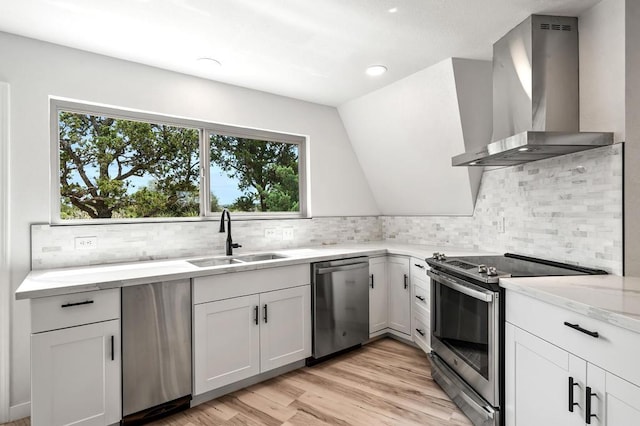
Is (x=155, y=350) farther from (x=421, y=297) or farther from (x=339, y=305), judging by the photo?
(x=421, y=297)

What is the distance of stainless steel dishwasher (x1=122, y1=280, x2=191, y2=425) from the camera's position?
197 centimetres

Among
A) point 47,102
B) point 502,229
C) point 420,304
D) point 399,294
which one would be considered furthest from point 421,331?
point 47,102

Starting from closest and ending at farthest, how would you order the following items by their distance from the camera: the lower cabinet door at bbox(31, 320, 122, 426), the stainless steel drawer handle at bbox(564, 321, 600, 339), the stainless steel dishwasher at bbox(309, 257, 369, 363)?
1. the stainless steel drawer handle at bbox(564, 321, 600, 339)
2. the lower cabinet door at bbox(31, 320, 122, 426)
3. the stainless steel dishwasher at bbox(309, 257, 369, 363)

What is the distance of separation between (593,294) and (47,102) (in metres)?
3.30

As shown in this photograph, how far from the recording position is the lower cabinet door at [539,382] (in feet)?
4.64

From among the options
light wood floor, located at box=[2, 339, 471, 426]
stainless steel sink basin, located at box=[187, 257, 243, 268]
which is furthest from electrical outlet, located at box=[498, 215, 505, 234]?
stainless steel sink basin, located at box=[187, 257, 243, 268]

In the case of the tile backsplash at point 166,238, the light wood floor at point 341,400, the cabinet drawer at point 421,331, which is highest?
the tile backsplash at point 166,238

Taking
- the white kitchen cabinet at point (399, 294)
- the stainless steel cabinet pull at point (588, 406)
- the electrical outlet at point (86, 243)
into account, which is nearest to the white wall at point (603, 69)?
the stainless steel cabinet pull at point (588, 406)

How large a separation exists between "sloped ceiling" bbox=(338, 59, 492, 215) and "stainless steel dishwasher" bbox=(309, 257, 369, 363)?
103cm

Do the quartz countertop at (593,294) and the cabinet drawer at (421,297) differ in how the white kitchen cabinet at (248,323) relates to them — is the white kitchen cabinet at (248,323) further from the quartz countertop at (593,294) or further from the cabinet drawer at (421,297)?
the quartz countertop at (593,294)

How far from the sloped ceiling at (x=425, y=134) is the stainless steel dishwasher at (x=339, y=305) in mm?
1031

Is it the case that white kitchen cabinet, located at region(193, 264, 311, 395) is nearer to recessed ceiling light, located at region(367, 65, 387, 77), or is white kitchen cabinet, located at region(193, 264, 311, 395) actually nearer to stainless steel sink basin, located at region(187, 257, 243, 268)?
stainless steel sink basin, located at region(187, 257, 243, 268)

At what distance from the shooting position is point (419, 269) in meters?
2.96

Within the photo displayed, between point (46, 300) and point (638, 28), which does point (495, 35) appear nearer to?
point (638, 28)
